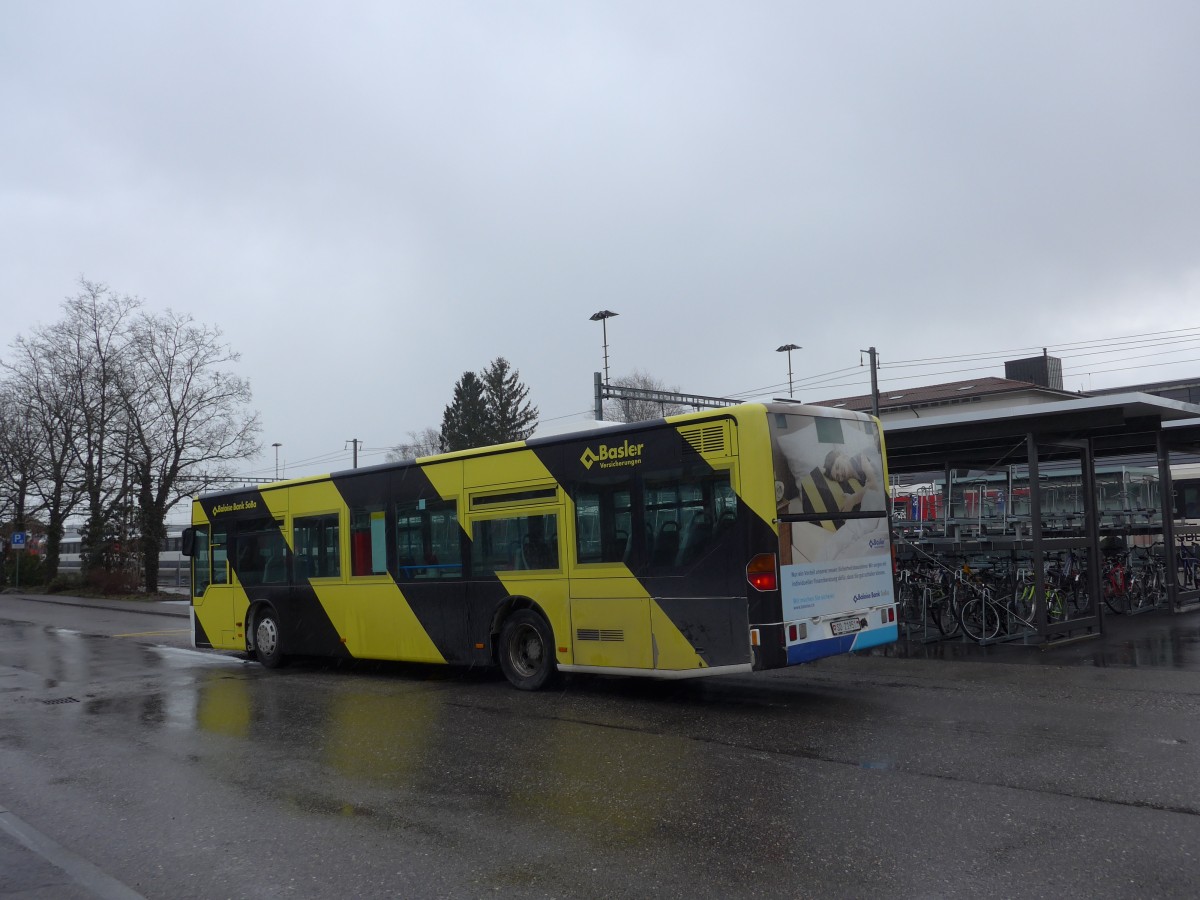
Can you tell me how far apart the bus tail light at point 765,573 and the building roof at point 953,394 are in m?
42.5

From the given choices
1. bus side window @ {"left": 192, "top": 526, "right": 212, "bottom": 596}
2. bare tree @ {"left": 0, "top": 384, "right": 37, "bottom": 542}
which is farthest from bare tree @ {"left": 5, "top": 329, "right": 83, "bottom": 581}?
bus side window @ {"left": 192, "top": 526, "right": 212, "bottom": 596}

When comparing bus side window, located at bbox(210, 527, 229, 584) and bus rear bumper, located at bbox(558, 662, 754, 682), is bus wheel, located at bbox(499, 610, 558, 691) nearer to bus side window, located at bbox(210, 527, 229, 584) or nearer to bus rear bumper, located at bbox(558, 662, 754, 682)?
bus rear bumper, located at bbox(558, 662, 754, 682)

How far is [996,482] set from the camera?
55.7 ft

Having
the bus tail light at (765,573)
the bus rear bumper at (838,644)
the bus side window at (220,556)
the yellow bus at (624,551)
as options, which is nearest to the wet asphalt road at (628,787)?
the bus rear bumper at (838,644)

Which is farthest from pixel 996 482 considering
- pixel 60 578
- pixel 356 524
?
pixel 60 578

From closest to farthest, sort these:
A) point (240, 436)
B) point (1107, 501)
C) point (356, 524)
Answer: point (356, 524), point (1107, 501), point (240, 436)

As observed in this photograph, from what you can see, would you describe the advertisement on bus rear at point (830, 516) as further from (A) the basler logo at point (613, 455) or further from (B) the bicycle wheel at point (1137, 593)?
(B) the bicycle wheel at point (1137, 593)

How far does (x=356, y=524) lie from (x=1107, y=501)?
13.7 meters

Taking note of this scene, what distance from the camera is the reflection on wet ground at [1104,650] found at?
39.2 ft

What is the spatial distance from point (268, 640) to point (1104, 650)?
11.4 m

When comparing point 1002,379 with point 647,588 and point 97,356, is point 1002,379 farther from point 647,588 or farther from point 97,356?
point 647,588

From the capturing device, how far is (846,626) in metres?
9.67

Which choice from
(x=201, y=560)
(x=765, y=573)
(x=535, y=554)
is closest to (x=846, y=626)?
(x=765, y=573)

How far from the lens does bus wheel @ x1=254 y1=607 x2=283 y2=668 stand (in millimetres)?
14445
